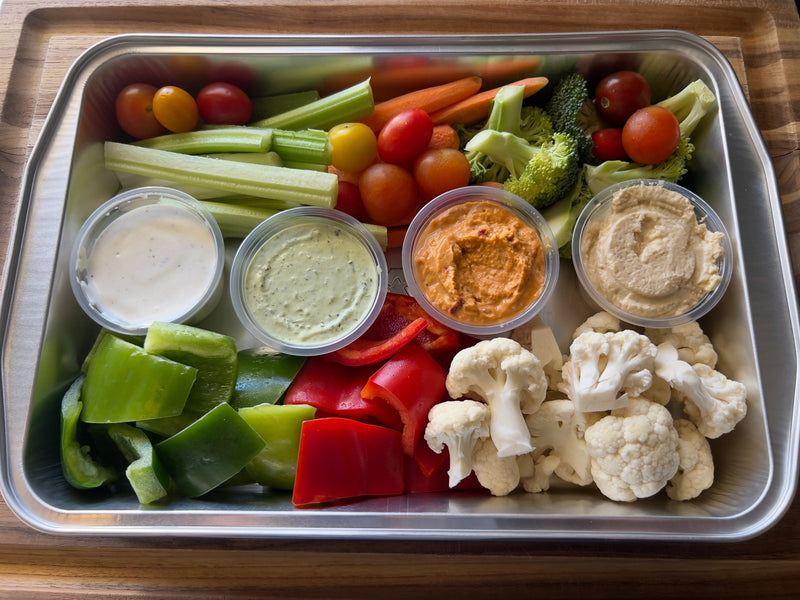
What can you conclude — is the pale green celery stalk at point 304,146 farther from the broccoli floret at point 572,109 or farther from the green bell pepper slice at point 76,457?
the green bell pepper slice at point 76,457

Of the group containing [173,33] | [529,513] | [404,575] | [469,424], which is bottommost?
[404,575]

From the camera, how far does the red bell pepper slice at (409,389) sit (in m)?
1.55

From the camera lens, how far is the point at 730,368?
1660mm

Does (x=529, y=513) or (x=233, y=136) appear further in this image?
(x=233, y=136)

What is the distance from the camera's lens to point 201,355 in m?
1.56

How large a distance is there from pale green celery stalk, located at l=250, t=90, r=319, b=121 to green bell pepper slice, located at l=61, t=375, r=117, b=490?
3.63 ft

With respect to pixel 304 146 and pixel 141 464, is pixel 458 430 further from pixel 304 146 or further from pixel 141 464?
pixel 304 146

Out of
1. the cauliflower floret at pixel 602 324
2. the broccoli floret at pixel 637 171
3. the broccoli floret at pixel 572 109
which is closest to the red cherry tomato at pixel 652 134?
the broccoli floret at pixel 637 171

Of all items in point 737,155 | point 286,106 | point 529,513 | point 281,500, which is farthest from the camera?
point 286,106

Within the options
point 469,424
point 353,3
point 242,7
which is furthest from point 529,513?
point 242,7

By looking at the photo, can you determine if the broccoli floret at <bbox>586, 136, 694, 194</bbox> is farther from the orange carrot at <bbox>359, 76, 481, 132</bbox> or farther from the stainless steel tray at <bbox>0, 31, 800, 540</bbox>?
the orange carrot at <bbox>359, 76, 481, 132</bbox>

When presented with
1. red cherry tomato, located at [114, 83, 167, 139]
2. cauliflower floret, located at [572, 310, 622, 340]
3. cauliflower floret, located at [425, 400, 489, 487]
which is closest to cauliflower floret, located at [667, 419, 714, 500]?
cauliflower floret, located at [572, 310, 622, 340]

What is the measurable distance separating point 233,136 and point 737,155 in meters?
1.61

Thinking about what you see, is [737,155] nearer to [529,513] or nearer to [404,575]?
[529,513]
